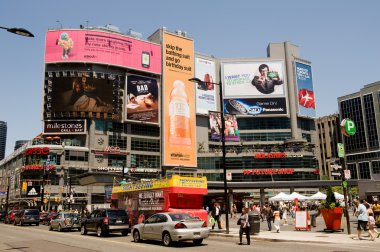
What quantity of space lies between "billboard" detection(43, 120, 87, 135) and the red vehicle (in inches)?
2338

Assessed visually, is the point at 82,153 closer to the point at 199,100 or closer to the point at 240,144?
the point at 199,100

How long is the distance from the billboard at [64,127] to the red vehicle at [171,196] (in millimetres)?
59389

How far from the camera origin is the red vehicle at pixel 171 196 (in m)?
25.4

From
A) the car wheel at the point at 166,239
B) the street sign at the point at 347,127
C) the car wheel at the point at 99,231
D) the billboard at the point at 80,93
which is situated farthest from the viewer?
the billboard at the point at 80,93

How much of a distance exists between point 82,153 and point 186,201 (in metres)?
63.8

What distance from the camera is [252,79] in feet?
357

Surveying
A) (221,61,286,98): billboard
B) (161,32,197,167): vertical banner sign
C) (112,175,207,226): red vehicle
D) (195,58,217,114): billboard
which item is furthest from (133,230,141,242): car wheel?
(221,61,286,98): billboard

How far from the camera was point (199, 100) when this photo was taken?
342ft

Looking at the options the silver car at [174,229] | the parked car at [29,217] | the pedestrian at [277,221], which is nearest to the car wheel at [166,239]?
the silver car at [174,229]

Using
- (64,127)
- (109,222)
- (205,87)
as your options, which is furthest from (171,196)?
(205,87)

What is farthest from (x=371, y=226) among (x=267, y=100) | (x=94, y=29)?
(x=267, y=100)

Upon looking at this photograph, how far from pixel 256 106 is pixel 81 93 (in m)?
49.1

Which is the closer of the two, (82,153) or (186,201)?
(186,201)

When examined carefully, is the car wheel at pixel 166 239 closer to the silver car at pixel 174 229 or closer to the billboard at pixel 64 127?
the silver car at pixel 174 229
